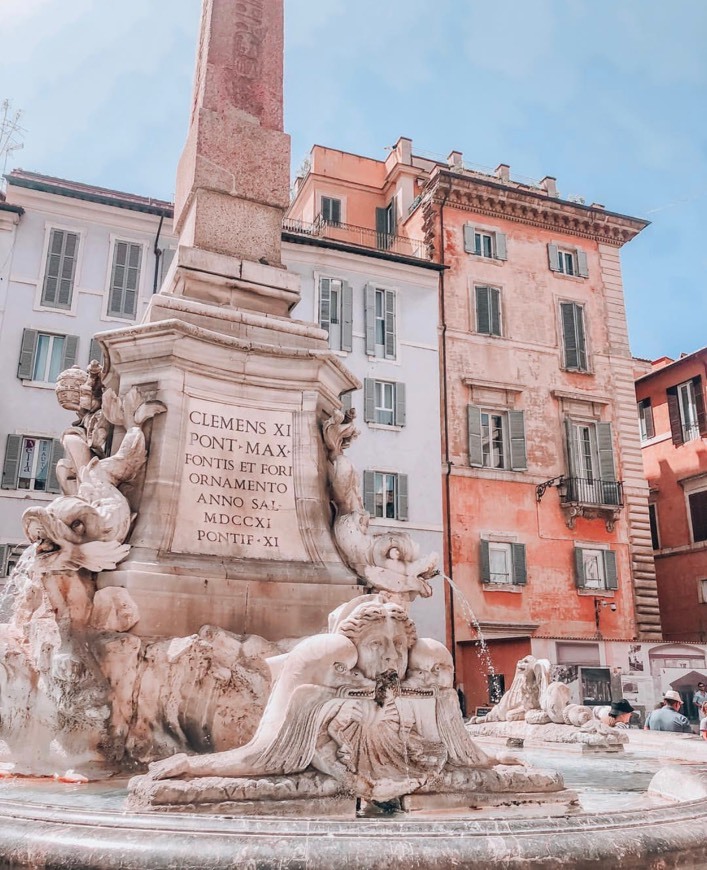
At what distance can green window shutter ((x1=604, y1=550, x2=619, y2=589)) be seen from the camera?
24.0m

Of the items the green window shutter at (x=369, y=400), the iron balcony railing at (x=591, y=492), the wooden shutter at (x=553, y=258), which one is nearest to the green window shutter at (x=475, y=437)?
the iron balcony railing at (x=591, y=492)

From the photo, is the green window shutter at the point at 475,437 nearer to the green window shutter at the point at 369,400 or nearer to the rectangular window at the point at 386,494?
the rectangular window at the point at 386,494

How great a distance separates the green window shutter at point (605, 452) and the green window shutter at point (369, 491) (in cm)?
735

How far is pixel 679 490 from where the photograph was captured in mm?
27641

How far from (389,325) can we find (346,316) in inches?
53.5

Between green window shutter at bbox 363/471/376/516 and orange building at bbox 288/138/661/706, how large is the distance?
2257mm

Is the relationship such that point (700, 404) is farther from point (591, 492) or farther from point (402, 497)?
point (402, 497)

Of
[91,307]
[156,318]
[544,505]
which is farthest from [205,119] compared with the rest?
[544,505]

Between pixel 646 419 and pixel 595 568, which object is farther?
pixel 646 419

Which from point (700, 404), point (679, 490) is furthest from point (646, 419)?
point (679, 490)

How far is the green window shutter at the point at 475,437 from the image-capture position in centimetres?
2362

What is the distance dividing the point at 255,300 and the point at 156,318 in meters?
0.93

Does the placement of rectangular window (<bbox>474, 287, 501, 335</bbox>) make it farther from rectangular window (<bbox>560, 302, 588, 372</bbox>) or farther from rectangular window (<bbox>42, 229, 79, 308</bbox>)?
rectangular window (<bbox>42, 229, 79, 308</bbox>)

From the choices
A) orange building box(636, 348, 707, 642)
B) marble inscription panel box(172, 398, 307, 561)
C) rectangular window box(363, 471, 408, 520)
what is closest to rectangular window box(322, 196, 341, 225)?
rectangular window box(363, 471, 408, 520)
